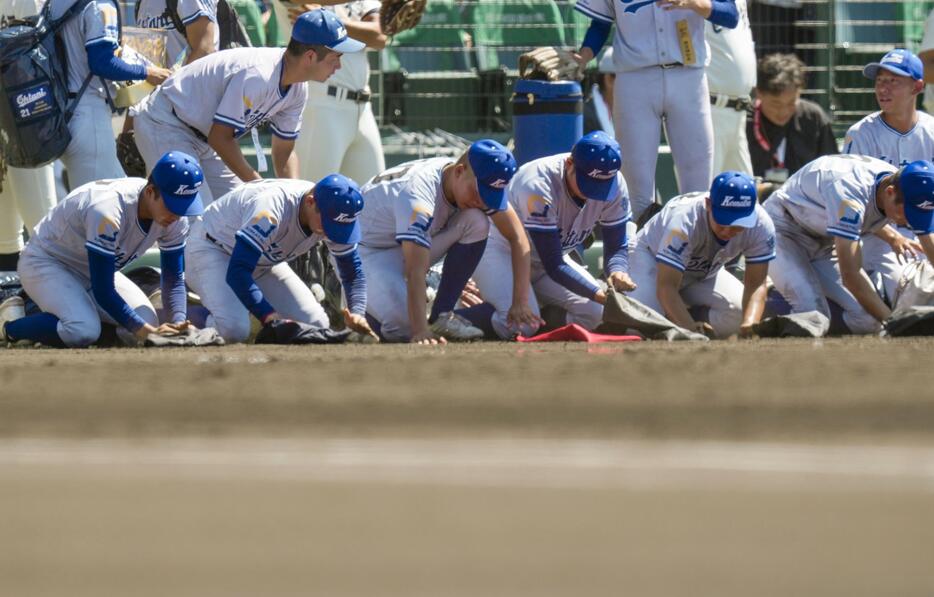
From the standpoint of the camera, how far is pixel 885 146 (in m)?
7.47

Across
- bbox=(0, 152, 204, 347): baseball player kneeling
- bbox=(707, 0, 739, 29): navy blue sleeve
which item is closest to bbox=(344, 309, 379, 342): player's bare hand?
bbox=(0, 152, 204, 347): baseball player kneeling

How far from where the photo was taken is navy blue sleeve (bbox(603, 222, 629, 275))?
6801mm

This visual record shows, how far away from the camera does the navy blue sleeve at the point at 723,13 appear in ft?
23.6

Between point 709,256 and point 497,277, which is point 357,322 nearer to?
point 497,277

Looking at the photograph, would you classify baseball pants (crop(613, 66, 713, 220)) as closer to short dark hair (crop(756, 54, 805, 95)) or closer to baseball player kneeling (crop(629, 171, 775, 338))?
baseball player kneeling (crop(629, 171, 775, 338))

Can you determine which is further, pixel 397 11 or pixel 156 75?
pixel 397 11

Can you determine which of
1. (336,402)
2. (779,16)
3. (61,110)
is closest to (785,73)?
(779,16)

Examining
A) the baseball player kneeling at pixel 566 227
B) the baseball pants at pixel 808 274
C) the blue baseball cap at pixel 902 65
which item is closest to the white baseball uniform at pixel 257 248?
the baseball player kneeling at pixel 566 227

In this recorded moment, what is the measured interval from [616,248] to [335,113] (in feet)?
5.18

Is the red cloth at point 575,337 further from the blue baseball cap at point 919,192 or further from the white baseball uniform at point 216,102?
the white baseball uniform at point 216,102

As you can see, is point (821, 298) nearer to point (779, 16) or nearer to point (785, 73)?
point (785, 73)

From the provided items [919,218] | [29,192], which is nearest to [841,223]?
[919,218]

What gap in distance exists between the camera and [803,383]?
180 inches

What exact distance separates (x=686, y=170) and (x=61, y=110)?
115 inches
